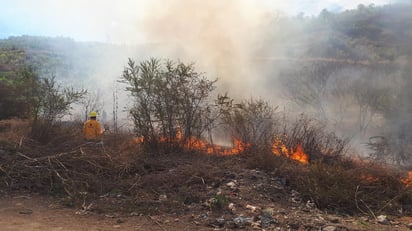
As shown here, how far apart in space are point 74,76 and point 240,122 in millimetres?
18431

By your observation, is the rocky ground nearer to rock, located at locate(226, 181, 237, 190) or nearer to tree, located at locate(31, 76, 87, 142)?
rock, located at locate(226, 181, 237, 190)

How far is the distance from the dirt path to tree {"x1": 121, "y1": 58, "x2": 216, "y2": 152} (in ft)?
12.5

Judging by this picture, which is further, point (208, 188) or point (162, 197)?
point (208, 188)

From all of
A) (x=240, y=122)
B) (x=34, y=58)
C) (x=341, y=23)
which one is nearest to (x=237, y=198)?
(x=240, y=122)

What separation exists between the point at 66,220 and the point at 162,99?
15.8 ft

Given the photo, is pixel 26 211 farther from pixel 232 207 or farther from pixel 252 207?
pixel 252 207

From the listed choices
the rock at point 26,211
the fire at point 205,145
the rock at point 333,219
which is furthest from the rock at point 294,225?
the rock at point 26,211

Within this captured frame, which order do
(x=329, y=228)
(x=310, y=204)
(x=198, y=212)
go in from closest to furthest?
1. (x=329, y=228)
2. (x=198, y=212)
3. (x=310, y=204)

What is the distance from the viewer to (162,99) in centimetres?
1108

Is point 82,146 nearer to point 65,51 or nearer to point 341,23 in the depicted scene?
point 65,51

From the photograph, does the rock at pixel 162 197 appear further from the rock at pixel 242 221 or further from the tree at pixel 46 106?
the tree at pixel 46 106

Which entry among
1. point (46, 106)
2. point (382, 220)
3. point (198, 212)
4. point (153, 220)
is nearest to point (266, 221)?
point (198, 212)

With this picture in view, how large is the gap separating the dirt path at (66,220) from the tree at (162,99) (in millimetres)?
3809

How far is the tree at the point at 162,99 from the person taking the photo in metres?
11.0
